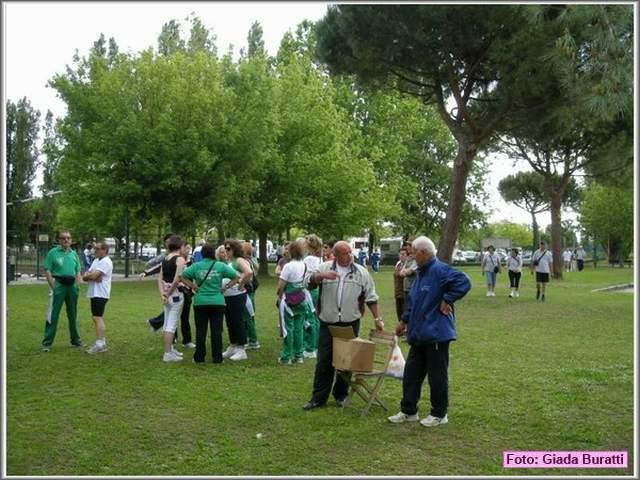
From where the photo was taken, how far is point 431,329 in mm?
6559

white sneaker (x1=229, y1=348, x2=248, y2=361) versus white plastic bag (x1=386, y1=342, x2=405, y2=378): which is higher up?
white plastic bag (x1=386, y1=342, x2=405, y2=378)

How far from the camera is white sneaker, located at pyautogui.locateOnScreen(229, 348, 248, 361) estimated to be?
10259 millimetres

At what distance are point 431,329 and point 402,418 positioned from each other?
0.96 meters

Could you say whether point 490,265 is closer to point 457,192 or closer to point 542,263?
point 542,263

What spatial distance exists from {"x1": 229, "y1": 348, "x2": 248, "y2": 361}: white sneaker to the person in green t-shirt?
0.52 meters

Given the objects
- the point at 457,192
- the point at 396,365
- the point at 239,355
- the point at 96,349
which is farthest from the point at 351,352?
the point at 457,192

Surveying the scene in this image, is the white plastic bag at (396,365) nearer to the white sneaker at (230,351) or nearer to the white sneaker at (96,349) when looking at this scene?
the white sneaker at (230,351)

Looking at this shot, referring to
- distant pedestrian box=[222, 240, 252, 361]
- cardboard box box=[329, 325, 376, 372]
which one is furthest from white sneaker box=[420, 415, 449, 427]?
distant pedestrian box=[222, 240, 252, 361]

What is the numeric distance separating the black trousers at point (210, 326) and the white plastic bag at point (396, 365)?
3175 mm

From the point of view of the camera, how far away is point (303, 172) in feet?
103

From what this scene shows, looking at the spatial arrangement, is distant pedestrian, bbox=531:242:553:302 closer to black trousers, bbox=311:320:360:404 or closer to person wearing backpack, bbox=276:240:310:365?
person wearing backpack, bbox=276:240:310:365

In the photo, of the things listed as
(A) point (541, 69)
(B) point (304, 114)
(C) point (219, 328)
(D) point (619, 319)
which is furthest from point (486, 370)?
(B) point (304, 114)

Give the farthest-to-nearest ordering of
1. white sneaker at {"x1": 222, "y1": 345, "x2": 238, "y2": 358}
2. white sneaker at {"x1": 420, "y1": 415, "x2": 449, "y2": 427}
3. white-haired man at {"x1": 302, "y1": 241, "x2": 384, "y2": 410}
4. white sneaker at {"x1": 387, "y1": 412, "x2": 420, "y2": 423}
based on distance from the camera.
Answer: white sneaker at {"x1": 222, "y1": 345, "x2": 238, "y2": 358}, white-haired man at {"x1": 302, "y1": 241, "x2": 384, "y2": 410}, white sneaker at {"x1": 387, "y1": 412, "x2": 420, "y2": 423}, white sneaker at {"x1": 420, "y1": 415, "x2": 449, "y2": 427}

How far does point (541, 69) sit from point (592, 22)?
867 cm
